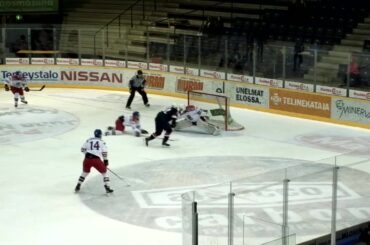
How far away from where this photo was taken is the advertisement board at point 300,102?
66.1ft

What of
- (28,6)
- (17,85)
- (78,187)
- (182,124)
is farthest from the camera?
(28,6)

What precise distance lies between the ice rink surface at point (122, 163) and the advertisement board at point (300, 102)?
0.36 m

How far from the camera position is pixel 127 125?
1833 cm

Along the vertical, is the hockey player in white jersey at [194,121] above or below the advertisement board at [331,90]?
below

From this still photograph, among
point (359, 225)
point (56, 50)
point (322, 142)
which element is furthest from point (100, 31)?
point (359, 225)

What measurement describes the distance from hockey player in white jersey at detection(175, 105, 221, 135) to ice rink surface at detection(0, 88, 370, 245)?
1.00 ft

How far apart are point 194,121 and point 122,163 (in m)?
3.50

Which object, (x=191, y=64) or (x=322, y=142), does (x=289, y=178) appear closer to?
(x=322, y=142)

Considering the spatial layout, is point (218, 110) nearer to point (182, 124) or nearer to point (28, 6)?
point (182, 124)

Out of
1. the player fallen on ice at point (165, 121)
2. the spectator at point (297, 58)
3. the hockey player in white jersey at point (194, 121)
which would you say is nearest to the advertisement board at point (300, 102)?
the spectator at point (297, 58)

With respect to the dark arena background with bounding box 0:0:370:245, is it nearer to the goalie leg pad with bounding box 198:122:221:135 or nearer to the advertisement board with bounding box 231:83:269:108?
the advertisement board with bounding box 231:83:269:108

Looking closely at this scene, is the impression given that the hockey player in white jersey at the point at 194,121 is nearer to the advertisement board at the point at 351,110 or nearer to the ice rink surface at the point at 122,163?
the ice rink surface at the point at 122,163

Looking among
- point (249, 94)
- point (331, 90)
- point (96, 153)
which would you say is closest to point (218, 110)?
point (249, 94)

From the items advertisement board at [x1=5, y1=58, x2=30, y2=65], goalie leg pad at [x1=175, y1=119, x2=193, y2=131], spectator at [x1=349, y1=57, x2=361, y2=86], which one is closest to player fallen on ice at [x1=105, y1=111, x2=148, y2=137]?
goalie leg pad at [x1=175, y1=119, x2=193, y2=131]
